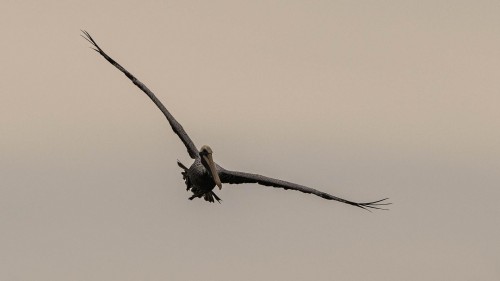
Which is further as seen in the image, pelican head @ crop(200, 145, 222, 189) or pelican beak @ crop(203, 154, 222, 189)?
pelican head @ crop(200, 145, 222, 189)

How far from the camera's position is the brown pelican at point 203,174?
4784cm

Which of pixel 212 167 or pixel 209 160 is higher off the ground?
Result: pixel 209 160

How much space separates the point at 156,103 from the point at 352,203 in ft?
24.5

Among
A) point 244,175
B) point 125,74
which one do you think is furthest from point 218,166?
point 125,74

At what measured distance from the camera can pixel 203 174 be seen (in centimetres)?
4809

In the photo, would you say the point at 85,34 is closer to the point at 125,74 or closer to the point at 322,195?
the point at 125,74

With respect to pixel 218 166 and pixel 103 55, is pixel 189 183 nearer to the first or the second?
pixel 218 166

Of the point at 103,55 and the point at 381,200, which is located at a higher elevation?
the point at 103,55

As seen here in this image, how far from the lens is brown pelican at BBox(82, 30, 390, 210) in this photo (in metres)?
47.8

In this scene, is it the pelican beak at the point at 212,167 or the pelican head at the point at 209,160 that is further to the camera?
the pelican head at the point at 209,160

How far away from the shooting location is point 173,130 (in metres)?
49.2

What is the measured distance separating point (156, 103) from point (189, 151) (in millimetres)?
1953

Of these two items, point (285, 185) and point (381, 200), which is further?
point (285, 185)

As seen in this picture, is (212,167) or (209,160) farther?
(209,160)
